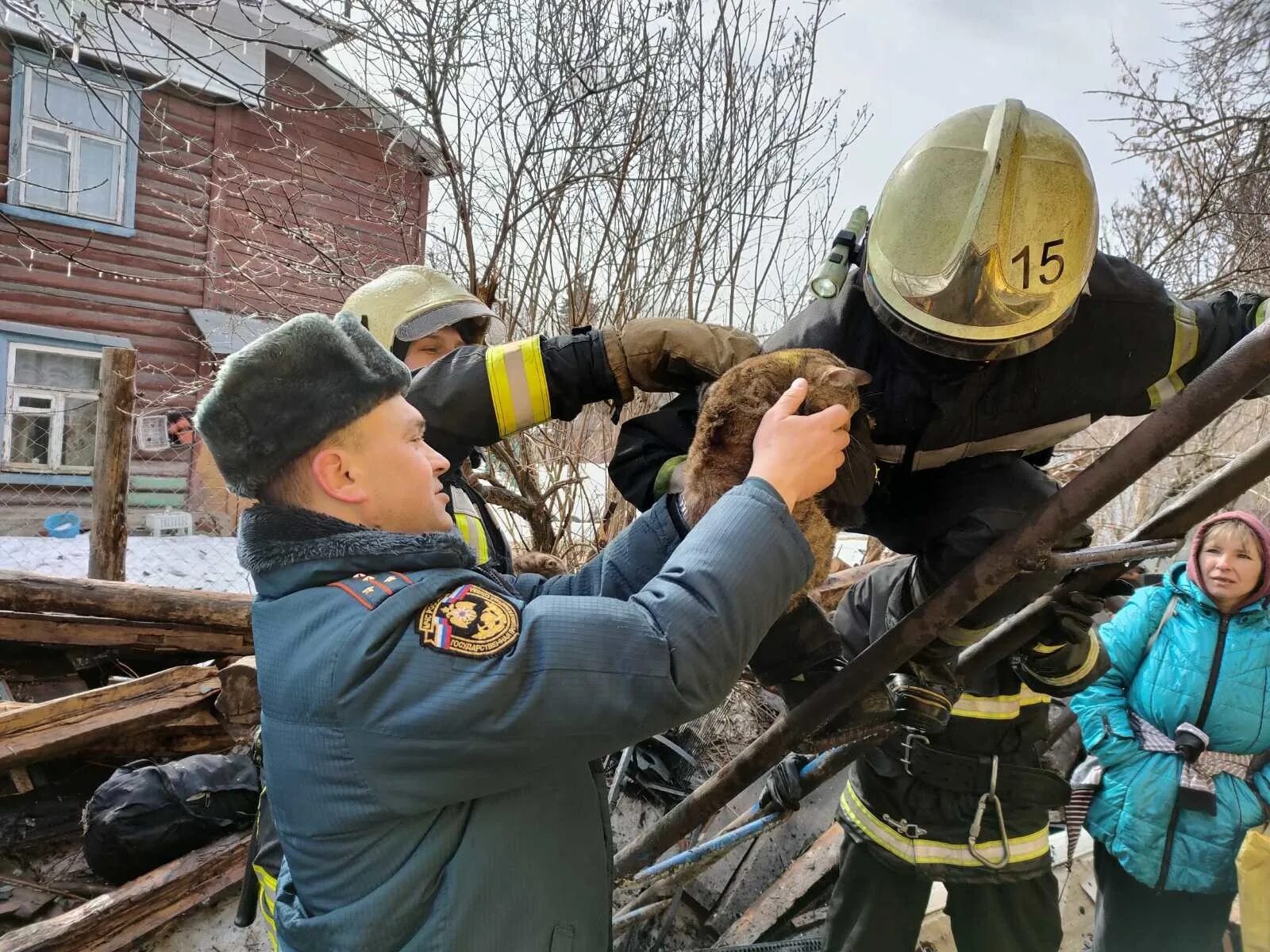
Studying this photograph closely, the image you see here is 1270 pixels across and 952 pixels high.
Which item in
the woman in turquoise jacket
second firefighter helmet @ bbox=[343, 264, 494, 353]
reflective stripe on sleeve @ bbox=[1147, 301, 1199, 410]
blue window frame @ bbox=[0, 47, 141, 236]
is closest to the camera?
reflective stripe on sleeve @ bbox=[1147, 301, 1199, 410]

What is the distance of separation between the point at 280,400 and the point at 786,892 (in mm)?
3427

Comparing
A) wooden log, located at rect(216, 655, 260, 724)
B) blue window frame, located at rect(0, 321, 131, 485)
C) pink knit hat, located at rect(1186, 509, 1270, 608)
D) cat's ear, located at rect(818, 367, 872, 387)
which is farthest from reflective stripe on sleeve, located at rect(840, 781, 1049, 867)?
blue window frame, located at rect(0, 321, 131, 485)

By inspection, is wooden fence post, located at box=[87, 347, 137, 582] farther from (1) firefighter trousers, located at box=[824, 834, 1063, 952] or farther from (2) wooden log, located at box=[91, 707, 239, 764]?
(1) firefighter trousers, located at box=[824, 834, 1063, 952]

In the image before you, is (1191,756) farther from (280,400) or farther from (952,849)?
(280,400)

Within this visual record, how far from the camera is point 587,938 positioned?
1289 mm

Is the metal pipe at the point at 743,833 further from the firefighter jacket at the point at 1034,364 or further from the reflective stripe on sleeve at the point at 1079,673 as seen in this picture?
the firefighter jacket at the point at 1034,364

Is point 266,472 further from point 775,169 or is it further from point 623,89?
point 775,169

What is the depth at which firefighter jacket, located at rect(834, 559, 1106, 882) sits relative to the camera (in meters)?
2.53

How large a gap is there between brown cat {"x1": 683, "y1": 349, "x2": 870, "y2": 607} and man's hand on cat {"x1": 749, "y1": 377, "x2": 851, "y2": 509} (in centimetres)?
4

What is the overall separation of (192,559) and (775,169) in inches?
287

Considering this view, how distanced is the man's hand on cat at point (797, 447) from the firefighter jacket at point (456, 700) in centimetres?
6

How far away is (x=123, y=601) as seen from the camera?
161 inches

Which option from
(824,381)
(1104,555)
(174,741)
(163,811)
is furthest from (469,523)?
(174,741)

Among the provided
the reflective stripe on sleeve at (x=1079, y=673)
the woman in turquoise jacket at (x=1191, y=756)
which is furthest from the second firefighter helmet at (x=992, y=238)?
the woman in turquoise jacket at (x=1191, y=756)
